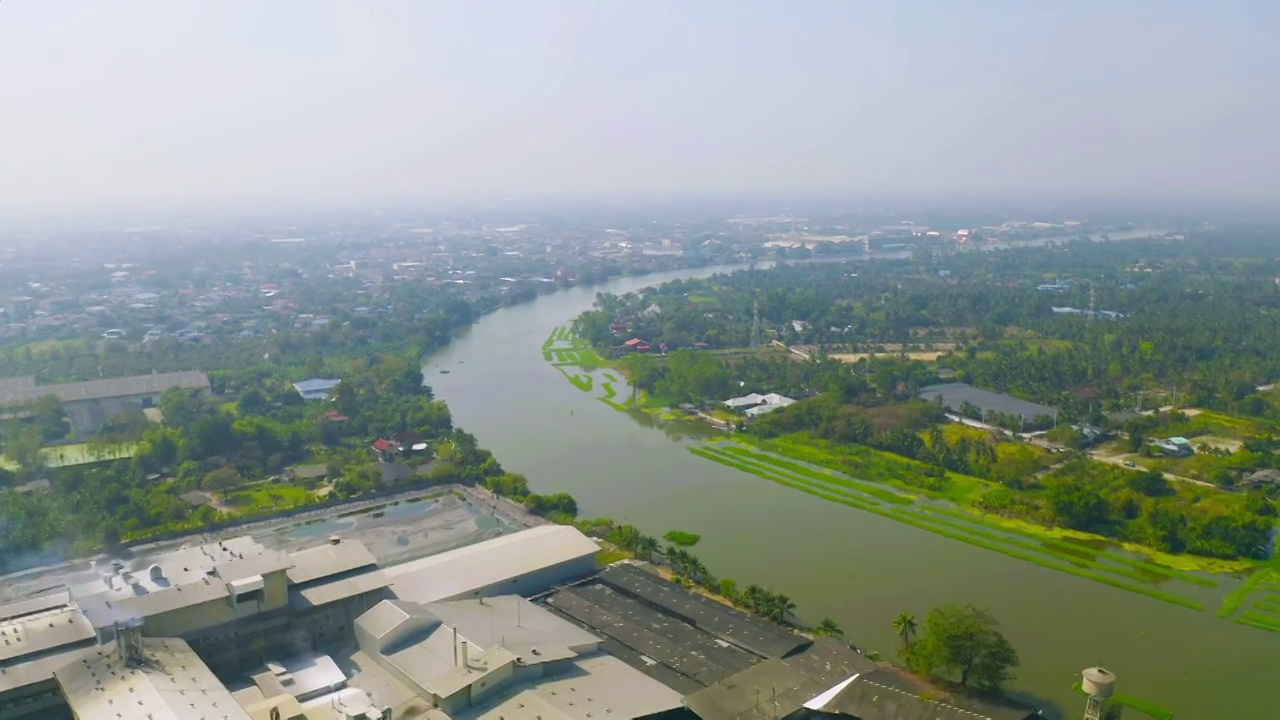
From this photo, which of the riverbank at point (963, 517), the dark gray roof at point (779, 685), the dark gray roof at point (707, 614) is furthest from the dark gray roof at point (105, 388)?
the dark gray roof at point (779, 685)

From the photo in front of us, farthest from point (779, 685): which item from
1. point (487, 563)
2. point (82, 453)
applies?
point (82, 453)

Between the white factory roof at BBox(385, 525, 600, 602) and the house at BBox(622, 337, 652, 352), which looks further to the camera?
the house at BBox(622, 337, 652, 352)

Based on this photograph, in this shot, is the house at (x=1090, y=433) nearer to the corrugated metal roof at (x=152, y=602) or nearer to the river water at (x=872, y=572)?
the river water at (x=872, y=572)

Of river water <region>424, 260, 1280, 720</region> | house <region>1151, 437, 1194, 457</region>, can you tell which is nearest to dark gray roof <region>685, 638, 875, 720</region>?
river water <region>424, 260, 1280, 720</region>

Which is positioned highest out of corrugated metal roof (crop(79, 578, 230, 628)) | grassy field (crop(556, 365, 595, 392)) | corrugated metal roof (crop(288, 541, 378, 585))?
corrugated metal roof (crop(79, 578, 230, 628))

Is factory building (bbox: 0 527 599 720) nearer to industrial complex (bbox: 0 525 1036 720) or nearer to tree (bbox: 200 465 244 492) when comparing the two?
industrial complex (bbox: 0 525 1036 720)

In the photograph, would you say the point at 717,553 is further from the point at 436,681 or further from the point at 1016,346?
the point at 1016,346
